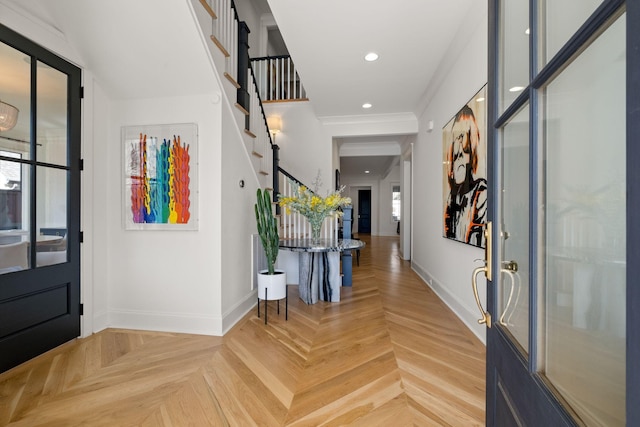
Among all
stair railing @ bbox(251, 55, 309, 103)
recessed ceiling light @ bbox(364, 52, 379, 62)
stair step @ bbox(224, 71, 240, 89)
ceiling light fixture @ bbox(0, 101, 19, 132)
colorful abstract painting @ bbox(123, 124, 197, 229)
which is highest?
stair railing @ bbox(251, 55, 309, 103)

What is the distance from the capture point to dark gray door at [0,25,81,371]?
205cm

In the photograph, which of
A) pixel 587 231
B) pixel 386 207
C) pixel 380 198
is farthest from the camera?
pixel 380 198

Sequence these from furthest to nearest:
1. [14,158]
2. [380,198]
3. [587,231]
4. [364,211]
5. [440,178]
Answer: [364,211] → [380,198] → [440,178] → [14,158] → [587,231]

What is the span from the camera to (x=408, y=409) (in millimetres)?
1646

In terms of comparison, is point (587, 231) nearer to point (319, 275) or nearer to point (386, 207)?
point (319, 275)

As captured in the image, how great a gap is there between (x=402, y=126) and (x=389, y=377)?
13.5 ft

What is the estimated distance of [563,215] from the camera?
66 cm

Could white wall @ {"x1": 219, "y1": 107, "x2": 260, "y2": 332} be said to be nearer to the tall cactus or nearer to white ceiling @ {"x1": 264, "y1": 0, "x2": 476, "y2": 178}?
the tall cactus

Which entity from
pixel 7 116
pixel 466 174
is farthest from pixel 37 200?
pixel 466 174

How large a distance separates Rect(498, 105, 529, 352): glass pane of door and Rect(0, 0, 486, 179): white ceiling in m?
2.08

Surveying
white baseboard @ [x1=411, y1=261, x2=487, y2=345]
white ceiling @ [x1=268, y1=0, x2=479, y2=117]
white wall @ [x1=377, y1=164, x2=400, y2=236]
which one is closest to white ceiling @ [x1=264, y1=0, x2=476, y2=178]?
white ceiling @ [x1=268, y1=0, x2=479, y2=117]

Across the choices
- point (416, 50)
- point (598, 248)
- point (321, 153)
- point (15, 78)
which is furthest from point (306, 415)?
point (321, 153)

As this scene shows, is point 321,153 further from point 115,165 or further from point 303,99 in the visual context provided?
point 115,165

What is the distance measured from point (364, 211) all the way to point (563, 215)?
13.3 m
